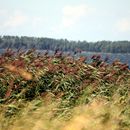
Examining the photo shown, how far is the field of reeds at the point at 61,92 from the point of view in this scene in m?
6.77

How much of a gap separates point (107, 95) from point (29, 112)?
12.3 ft

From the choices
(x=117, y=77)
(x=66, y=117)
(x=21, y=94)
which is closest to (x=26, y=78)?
(x=21, y=94)

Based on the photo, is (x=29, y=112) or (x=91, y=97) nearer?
(x=29, y=112)

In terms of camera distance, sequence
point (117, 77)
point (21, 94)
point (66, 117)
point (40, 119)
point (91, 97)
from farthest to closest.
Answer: point (117, 77)
point (91, 97)
point (21, 94)
point (66, 117)
point (40, 119)

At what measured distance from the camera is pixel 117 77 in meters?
11.8

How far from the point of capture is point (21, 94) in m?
8.88

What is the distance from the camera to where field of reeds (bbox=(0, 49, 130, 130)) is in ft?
22.2

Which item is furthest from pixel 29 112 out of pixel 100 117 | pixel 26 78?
pixel 26 78

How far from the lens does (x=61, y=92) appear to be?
375 inches

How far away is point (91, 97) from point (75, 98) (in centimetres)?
40

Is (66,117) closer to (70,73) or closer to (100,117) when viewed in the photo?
(100,117)

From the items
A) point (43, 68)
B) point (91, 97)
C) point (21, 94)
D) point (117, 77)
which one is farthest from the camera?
point (117, 77)

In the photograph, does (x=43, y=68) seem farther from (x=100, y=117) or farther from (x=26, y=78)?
(x=100, y=117)

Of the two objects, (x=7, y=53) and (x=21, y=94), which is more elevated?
(x=7, y=53)
